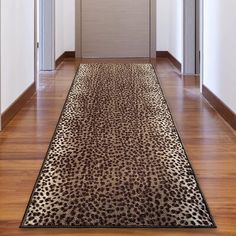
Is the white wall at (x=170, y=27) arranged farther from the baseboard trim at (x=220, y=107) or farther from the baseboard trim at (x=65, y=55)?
the baseboard trim at (x=220, y=107)

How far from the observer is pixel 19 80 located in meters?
3.83

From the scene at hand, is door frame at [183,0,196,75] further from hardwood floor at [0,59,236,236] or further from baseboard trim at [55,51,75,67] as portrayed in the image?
baseboard trim at [55,51,75,67]

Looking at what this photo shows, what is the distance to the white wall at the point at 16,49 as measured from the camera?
127 inches

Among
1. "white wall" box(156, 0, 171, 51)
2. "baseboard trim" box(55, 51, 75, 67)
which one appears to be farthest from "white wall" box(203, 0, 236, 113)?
"white wall" box(156, 0, 171, 51)

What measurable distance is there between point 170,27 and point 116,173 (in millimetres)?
5618

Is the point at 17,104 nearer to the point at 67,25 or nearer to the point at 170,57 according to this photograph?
the point at 170,57

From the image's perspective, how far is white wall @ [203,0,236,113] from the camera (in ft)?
10.7

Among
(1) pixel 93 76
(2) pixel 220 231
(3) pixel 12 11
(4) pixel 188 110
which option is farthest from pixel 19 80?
(2) pixel 220 231

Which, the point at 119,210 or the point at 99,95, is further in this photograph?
the point at 99,95

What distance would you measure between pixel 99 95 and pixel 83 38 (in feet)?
13.0

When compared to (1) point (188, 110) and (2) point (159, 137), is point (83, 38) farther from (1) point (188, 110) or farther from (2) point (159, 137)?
(2) point (159, 137)

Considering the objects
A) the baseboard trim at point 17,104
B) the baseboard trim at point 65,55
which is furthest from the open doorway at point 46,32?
the baseboard trim at point 17,104

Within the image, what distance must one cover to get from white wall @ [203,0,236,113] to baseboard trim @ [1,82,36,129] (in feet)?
4.94

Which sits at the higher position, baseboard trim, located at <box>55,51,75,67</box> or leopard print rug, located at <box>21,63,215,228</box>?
baseboard trim, located at <box>55,51,75,67</box>
